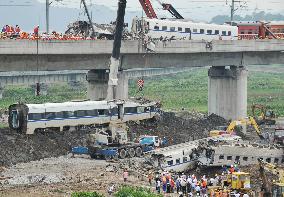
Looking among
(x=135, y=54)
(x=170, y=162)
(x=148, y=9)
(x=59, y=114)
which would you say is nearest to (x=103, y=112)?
(x=59, y=114)

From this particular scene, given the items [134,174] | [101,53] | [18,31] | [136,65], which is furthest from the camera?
[136,65]

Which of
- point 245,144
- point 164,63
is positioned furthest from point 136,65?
point 245,144

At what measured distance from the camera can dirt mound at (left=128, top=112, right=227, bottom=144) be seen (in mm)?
69438

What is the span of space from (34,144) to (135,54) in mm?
18586

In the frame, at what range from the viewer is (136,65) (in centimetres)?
7456

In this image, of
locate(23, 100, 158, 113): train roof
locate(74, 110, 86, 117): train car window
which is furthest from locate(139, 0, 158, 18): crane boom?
locate(74, 110, 86, 117): train car window

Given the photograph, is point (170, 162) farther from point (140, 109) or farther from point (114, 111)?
point (140, 109)

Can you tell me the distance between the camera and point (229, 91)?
8700cm

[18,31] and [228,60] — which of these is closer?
[18,31]

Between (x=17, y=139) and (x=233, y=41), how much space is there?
108 feet

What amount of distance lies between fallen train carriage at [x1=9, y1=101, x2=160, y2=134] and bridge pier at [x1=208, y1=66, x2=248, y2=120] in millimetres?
21935

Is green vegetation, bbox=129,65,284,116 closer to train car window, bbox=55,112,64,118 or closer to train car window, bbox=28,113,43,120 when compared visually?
train car window, bbox=55,112,64,118

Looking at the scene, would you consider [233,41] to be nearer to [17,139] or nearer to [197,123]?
[197,123]

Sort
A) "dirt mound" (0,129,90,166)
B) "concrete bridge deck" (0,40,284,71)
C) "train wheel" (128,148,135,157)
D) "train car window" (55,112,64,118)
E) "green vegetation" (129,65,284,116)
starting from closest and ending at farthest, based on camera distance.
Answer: "dirt mound" (0,129,90,166), "train wheel" (128,148,135,157), "train car window" (55,112,64,118), "concrete bridge deck" (0,40,284,71), "green vegetation" (129,65,284,116)
